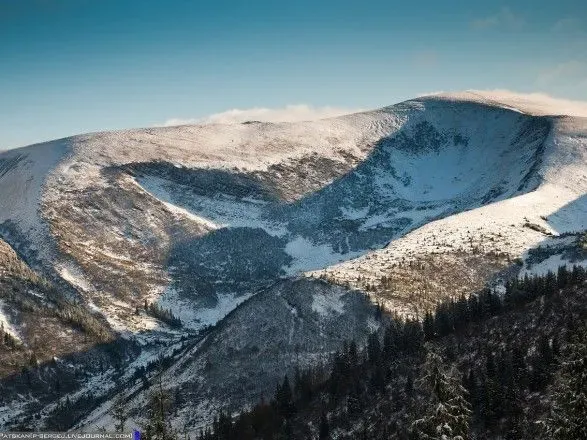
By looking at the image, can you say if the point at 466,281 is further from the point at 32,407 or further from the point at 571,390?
the point at 571,390

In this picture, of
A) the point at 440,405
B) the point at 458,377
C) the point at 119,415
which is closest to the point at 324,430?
the point at 119,415

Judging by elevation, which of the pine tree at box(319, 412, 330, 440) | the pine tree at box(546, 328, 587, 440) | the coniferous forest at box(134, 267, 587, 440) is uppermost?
the pine tree at box(546, 328, 587, 440)

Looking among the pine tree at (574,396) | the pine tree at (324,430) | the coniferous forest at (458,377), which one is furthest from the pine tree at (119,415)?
the pine tree at (574,396)

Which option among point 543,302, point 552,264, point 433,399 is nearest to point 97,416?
point 543,302

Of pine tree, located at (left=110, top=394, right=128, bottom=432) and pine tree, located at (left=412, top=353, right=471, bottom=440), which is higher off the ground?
pine tree, located at (left=412, top=353, right=471, bottom=440)

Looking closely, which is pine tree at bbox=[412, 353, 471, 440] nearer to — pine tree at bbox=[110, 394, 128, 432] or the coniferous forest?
the coniferous forest

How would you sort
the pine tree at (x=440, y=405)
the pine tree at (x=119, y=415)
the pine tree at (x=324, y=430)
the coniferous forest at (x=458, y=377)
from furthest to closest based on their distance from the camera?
the pine tree at (x=324, y=430) < the coniferous forest at (x=458, y=377) < the pine tree at (x=119, y=415) < the pine tree at (x=440, y=405)

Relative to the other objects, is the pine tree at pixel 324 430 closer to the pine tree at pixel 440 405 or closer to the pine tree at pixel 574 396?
the pine tree at pixel 574 396

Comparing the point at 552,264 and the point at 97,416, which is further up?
the point at 552,264

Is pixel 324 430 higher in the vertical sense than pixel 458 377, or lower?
lower

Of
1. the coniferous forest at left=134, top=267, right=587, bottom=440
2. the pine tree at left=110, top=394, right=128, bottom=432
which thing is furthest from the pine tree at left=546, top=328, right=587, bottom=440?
the pine tree at left=110, top=394, right=128, bottom=432

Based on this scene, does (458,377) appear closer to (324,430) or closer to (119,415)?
(119,415)
